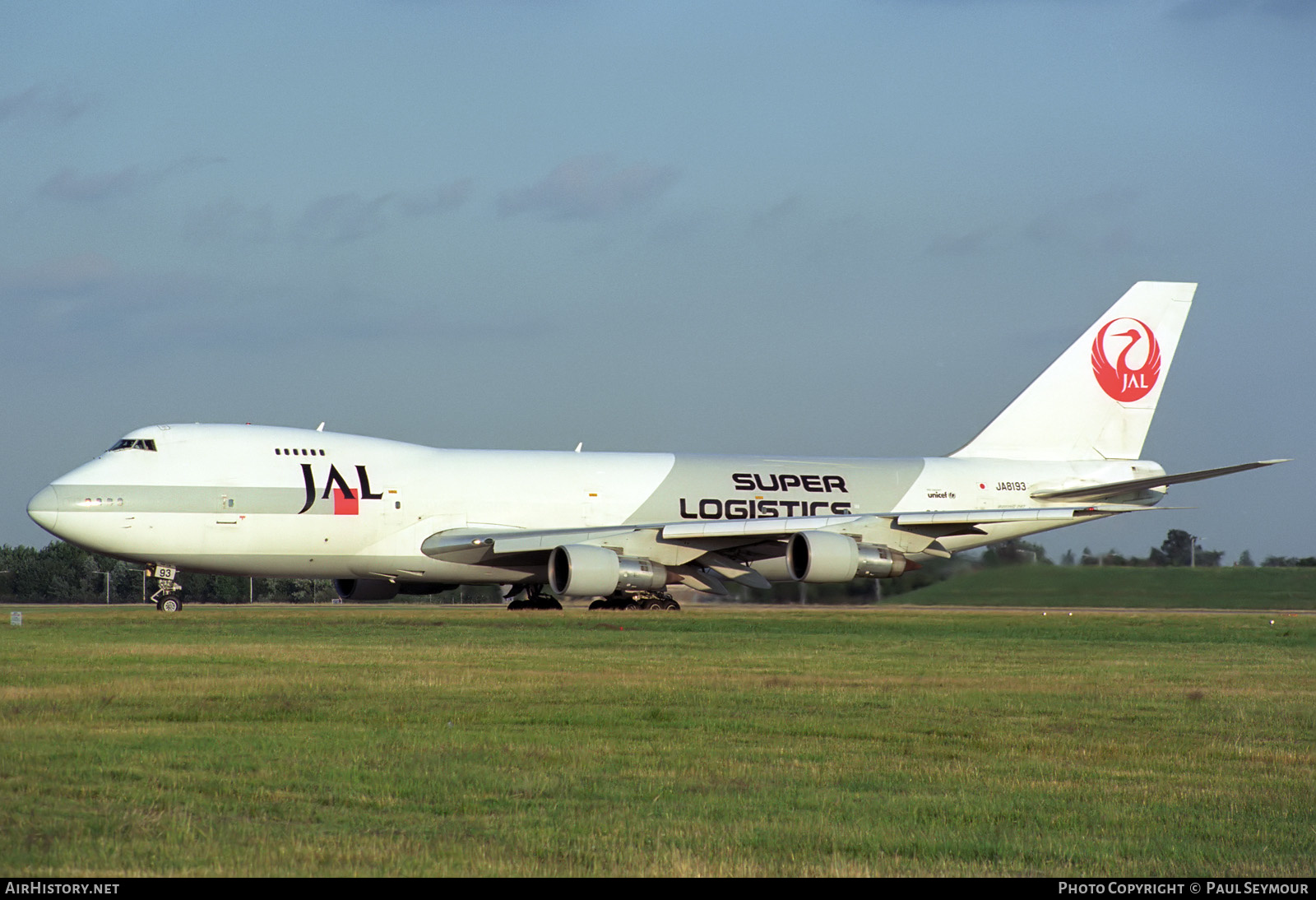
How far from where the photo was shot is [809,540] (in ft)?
113

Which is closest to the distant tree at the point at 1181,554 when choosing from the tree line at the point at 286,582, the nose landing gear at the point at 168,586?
the tree line at the point at 286,582

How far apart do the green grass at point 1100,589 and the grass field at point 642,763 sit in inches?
697

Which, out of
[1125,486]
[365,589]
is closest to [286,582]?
[365,589]

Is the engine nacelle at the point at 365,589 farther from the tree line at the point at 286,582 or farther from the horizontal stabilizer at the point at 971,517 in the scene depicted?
the horizontal stabilizer at the point at 971,517

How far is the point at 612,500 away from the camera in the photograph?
3822 centimetres

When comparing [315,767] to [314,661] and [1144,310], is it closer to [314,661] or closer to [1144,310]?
[314,661]

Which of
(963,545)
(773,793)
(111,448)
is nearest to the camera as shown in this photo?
(773,793)

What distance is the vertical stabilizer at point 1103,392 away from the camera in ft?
144

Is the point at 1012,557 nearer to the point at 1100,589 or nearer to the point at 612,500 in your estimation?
the point at 1100,589

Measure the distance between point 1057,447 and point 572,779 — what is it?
36411 mm

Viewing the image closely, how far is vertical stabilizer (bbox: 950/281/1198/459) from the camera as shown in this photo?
144ft

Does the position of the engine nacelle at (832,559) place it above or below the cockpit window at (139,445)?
below
